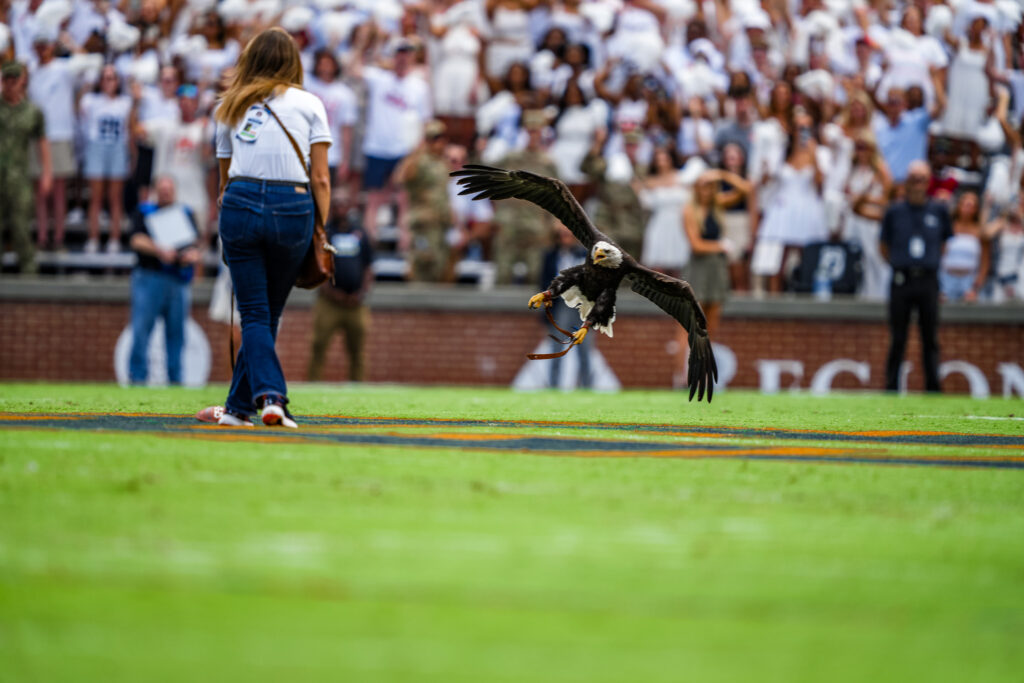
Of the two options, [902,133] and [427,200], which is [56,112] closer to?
[427,200]

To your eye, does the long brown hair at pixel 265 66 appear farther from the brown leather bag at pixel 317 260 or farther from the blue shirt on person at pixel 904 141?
the blue shirt on person at pixel 904 141

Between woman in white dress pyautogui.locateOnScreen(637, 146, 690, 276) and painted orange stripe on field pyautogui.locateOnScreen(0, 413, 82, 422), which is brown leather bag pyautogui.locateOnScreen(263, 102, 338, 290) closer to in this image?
painted orange stripe on field pyautogui.locateOnScreen(0, 413, 82, 422)

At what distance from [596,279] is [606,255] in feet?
1.38

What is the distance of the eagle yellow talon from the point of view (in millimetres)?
10637

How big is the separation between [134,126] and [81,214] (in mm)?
1647

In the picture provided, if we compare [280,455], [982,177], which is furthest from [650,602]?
[982,177]

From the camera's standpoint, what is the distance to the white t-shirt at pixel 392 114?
18828mm

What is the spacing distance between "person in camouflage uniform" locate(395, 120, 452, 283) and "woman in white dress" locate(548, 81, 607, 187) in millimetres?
1421

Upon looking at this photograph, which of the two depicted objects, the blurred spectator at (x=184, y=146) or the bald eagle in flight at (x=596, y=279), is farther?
the blurred spectator at (x=184, y=146)

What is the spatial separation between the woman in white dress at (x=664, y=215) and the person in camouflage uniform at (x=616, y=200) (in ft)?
1.10

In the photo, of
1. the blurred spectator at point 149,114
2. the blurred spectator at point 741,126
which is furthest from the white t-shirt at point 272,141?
the blurred spectator at point 741,126

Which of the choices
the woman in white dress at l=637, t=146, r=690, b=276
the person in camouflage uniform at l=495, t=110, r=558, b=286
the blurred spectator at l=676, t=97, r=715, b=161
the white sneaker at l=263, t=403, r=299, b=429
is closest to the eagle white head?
the white sneaker at l=263, t=403, r=299, b=429

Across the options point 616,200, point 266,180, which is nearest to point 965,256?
point 616,200

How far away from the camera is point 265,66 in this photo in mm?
8234
